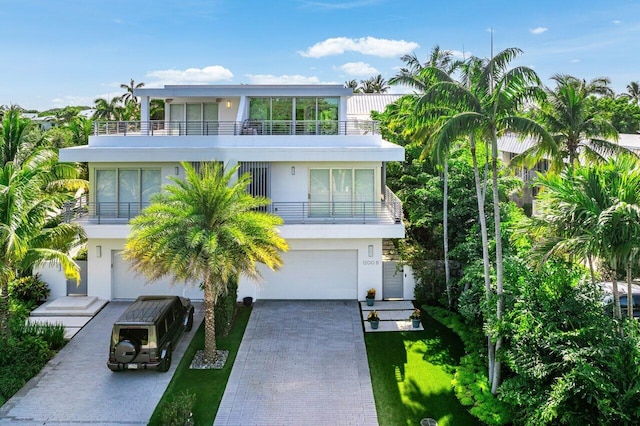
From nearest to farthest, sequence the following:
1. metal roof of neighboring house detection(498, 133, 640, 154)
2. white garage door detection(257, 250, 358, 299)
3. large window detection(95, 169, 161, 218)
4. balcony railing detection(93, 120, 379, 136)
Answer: large window detection(95, 169, 161, 218)
white garage door detection(257, 250, 358, 299)
balcony railing detection(93, 120, 379, 136)
metal roof of neighboring house detection(498, 133, 640, 154)

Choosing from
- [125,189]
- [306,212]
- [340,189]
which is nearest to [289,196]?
[306,212]

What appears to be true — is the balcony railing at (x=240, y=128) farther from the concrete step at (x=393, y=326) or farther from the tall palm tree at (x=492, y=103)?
the tall palm tree at (x=492, y=103)

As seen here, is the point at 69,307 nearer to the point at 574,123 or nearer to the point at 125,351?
the point at 125,351

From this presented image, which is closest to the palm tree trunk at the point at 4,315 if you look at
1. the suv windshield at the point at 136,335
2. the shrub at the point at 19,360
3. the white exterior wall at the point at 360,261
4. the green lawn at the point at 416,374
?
the shrub at the point at 19,360

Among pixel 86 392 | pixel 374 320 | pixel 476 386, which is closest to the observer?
pixel 476 386

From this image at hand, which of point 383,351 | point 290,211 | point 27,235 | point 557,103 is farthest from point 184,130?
point 557,103

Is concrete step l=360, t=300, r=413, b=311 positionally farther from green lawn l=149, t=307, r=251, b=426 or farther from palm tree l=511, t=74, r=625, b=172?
palm tree l=511, t=74, r=625, b=172

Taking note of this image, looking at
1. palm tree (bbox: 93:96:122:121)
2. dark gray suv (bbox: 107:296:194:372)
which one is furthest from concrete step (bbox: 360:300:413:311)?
palm tree (bbox: 93:96:122:121)
